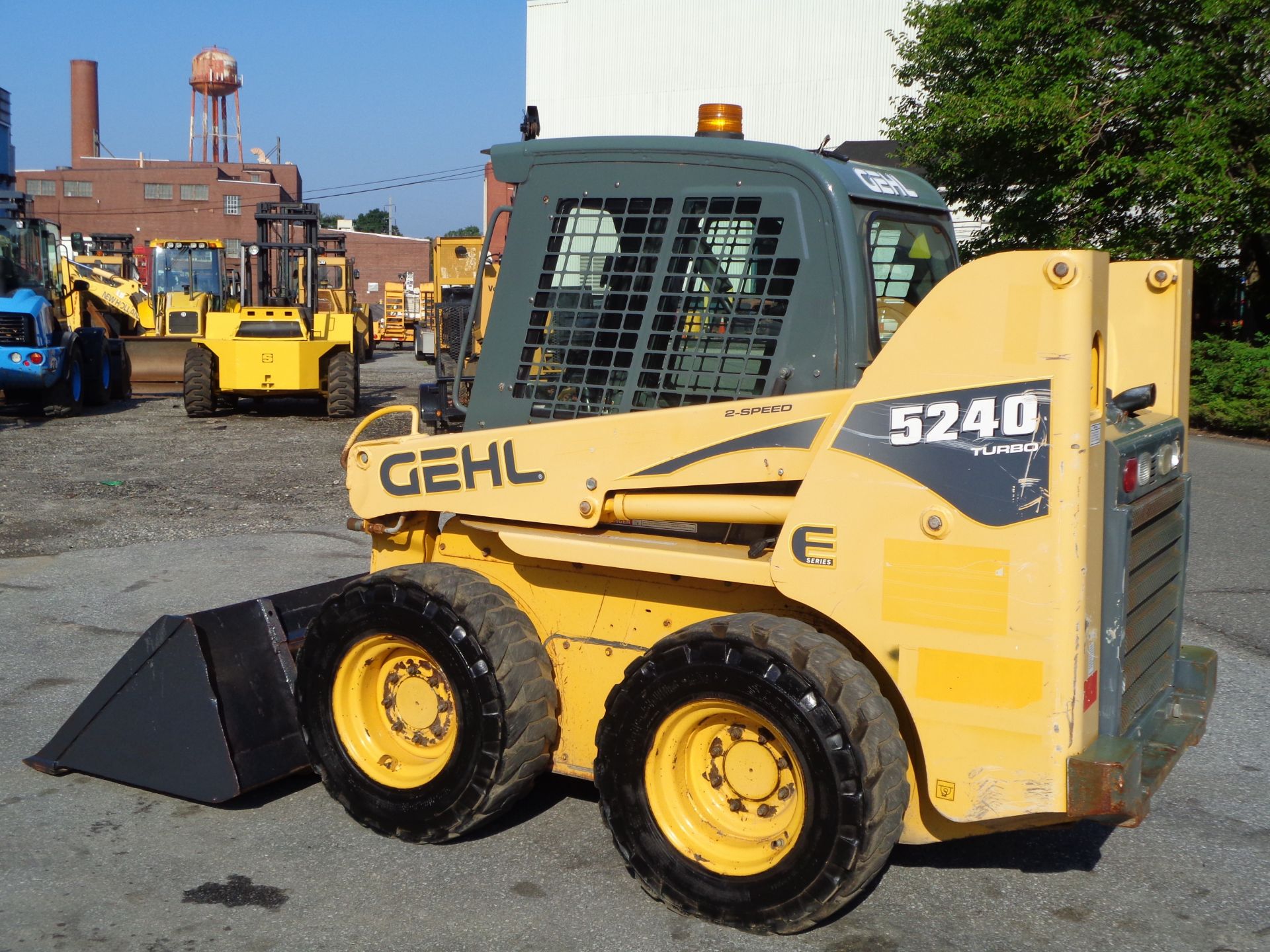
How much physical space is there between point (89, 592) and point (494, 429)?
4.97 metres

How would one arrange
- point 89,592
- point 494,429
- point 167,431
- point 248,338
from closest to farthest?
point 494,429
point 89,592
point 167,431
point 248,338

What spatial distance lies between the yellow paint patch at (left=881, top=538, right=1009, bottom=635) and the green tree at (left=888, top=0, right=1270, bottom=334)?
15.8 meters

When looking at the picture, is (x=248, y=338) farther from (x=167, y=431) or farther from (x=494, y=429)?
(x=494, y=429)

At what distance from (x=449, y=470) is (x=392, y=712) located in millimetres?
918

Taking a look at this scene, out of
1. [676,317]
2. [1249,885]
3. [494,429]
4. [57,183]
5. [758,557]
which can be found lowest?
[1249,885]

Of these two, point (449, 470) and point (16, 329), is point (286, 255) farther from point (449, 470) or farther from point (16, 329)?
point (449, 470)

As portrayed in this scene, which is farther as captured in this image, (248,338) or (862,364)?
(248,338)

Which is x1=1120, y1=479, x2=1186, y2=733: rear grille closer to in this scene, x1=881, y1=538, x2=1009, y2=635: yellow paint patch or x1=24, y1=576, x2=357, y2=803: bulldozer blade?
x1=881, y1=538, x2=1009, y2=635: yellow paint patch

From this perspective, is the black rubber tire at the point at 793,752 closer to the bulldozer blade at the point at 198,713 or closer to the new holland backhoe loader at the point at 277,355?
the bulldozer blade at the point at 198,713

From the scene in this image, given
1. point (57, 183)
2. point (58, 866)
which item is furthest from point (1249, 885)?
point (57, 183)

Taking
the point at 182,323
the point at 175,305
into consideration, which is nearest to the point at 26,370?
the point at 182,323

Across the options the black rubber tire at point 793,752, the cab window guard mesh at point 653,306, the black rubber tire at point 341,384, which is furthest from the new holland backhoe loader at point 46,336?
the black rubber tire at point 793,752

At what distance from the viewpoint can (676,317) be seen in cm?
405

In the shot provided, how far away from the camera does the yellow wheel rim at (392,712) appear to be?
438 cm
